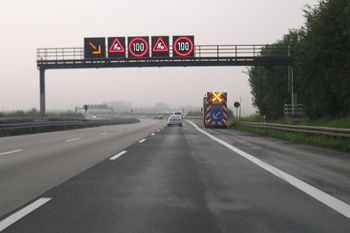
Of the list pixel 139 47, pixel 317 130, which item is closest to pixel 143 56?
pixel 139 47

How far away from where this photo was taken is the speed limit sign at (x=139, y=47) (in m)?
31.5

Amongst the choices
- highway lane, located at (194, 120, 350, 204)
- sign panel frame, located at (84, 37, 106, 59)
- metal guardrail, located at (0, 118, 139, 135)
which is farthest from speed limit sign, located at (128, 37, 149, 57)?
highway lane, located at (194, 120, 350, 204)

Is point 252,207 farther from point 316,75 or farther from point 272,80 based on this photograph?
point 272,80

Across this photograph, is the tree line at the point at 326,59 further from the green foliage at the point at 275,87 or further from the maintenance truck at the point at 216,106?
the green foliage at the point at 275,87

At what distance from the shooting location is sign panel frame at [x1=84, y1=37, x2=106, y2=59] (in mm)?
32031

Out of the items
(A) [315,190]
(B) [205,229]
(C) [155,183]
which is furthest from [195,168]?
(B) [205,229]

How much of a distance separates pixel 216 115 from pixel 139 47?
379 inches

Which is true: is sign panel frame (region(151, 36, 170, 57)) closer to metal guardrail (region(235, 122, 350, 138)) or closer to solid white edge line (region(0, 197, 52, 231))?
metal guardrail (region(235, 122, 350, 138))

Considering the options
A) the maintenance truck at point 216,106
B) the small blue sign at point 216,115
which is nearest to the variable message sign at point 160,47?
the maintenance truck at point 216,106

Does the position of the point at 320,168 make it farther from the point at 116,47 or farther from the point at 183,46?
the point at 116,47

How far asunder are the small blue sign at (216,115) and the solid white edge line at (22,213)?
85.8ft

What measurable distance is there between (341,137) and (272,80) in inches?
926

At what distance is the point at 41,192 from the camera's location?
208 inches

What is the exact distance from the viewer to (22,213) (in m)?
4.16
